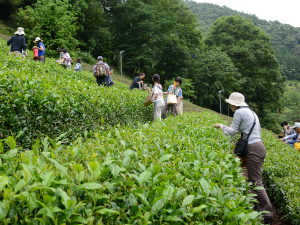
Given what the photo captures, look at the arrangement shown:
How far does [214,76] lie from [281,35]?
3060 inches

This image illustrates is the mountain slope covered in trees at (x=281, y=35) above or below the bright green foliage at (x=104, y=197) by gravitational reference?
above

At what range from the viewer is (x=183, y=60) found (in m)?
37.2

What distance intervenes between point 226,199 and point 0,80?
14.3ft

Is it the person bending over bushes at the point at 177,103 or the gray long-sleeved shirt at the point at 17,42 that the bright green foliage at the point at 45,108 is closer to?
the person bending over bushes at the point at 177,103

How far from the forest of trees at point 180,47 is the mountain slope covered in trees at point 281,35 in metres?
32.6

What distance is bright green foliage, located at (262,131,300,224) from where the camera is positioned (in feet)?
15.2

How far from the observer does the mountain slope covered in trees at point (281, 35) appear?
78188mm

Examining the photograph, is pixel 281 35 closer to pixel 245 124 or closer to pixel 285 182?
pixel 285 182

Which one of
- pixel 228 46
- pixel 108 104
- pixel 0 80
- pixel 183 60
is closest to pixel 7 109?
pixel 0 80

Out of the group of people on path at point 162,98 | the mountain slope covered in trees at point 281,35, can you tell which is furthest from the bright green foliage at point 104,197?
the mountain slope covered in trees at point 281,35

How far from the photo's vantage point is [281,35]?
3812 inches

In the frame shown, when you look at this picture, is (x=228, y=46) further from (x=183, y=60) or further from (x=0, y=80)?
(x=0, y=80)

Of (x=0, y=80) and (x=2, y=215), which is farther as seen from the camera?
(x=0, y=80)

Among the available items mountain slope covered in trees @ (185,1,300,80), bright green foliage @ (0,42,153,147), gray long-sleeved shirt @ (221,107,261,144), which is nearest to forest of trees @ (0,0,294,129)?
bright green foliage @ (0,42,153,147)
